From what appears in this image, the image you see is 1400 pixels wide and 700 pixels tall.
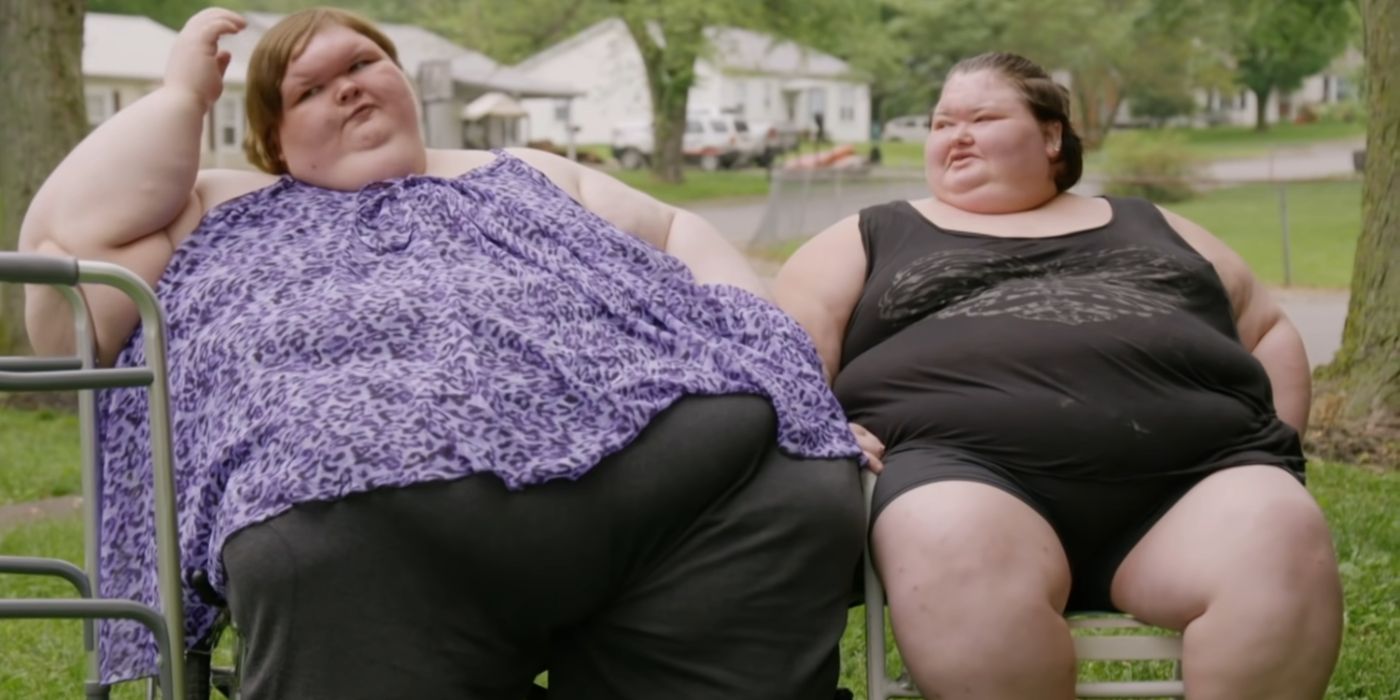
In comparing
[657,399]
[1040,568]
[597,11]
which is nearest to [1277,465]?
[1040,568]

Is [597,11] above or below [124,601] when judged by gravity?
above

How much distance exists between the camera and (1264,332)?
326 centimetres

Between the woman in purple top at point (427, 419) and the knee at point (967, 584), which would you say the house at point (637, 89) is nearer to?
the woman in purple top at point (427, 419)

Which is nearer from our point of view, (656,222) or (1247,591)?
(1247,591)

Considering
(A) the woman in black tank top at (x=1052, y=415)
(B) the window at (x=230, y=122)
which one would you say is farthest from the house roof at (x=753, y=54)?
(A) the woman in black tank top at (x=1052, y=415)

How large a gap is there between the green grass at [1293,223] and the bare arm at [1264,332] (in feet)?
47.1

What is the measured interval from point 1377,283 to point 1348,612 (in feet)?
8.62

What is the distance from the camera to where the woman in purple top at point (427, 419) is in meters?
2.30

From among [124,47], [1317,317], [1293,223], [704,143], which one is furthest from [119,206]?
[704,143]

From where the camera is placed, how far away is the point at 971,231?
3199 millimetres

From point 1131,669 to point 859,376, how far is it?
1.34m

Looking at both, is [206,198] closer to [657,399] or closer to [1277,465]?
[657,399]

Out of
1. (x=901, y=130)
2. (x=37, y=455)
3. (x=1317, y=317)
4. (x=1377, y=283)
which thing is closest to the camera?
(x=1377, y=283)

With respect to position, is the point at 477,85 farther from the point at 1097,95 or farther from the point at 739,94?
the point at 739,94
